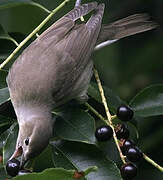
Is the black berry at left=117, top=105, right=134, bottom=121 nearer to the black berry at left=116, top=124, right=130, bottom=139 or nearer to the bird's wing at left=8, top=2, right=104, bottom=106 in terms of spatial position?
the black berry at left=116, top=124, right=130, bottom=139

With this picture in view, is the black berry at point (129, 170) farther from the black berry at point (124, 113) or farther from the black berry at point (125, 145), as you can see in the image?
the black berry at point (124, 113)

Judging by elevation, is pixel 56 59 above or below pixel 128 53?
above

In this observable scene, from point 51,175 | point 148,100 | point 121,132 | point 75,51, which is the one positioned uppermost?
point 51,175

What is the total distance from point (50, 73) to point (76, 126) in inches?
37.6

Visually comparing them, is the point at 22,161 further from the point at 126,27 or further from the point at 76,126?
the point at 126,27

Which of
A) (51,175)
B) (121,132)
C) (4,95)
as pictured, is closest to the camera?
(51,175)

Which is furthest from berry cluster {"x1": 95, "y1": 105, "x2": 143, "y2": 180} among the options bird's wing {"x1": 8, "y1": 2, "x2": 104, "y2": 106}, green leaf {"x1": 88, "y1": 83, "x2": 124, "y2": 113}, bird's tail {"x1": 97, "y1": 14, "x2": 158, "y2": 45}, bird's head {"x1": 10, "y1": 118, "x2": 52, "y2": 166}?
bird's tail {"x1": 97, "y1": 14, "x2": 158, "y2": 45}

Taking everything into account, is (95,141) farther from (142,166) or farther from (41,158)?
(142,166)

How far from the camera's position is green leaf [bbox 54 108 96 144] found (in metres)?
3.46

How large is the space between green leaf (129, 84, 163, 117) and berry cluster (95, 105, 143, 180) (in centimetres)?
24

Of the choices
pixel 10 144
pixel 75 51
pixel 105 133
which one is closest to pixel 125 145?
pixel 105 133

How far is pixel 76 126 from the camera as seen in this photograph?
11.8ft

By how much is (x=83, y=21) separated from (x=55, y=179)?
253cm

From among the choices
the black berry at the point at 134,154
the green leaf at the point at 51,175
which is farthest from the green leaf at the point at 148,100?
the green leaf at the point at 51,175
